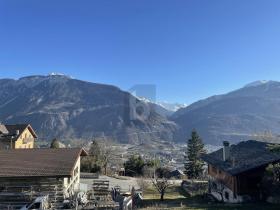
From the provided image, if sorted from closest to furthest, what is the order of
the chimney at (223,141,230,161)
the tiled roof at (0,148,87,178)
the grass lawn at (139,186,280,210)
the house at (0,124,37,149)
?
the grass lawn at (139,186,280,210), the tiled roof at (0,148,87,178), the chimney at (223,141,230,161), the house at (0,124,37,149)

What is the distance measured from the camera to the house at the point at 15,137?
73688 mm

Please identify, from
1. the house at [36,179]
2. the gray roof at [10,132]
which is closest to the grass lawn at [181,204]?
the house at [36,179]

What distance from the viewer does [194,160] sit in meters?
87.4

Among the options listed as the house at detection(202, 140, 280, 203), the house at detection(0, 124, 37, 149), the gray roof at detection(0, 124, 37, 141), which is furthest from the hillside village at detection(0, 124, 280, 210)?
the gray roof at detection(0, 124, 37, 141)

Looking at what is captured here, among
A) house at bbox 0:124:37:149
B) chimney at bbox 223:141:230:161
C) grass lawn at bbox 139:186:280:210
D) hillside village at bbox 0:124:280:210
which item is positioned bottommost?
grass lawn at bbox 139:186:280:210

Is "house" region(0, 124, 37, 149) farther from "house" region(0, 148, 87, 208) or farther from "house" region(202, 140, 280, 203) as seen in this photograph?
"house" region(202, 140, 280, 203)

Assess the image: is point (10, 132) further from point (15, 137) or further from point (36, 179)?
point (36, 179)

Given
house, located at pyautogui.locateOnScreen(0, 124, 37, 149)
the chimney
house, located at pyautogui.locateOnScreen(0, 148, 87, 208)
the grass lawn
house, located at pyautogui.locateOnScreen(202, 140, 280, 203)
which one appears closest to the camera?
the grass lawn

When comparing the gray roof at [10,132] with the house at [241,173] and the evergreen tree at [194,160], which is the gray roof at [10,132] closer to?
the evergreen tree at [194,160]

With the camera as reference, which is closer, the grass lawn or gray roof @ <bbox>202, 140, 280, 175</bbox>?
the grass lawn

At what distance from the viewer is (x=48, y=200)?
36.4 meters

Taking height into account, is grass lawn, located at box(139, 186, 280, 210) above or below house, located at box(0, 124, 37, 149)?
below

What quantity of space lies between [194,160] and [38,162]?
5177 cm

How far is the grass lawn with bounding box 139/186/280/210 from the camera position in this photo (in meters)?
33.8
